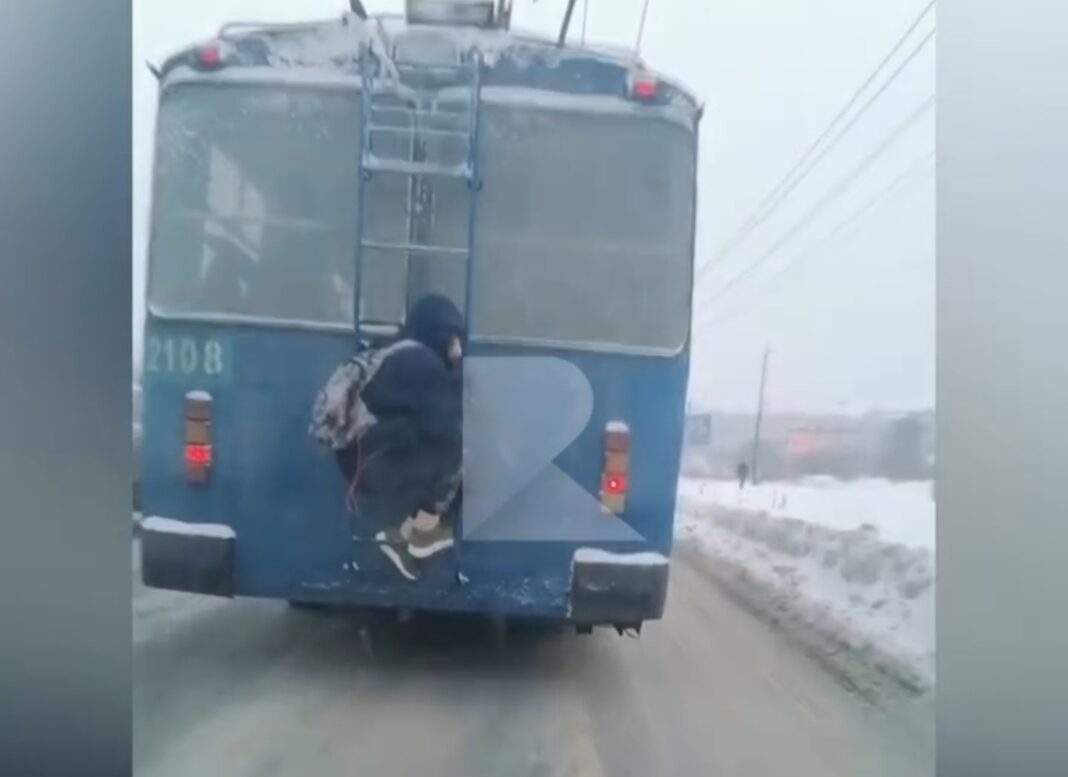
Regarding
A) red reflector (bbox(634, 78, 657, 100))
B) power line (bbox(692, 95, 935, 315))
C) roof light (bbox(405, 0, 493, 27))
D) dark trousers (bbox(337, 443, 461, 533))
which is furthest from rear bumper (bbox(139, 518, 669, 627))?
roof light (bbox(405, 0, 493, 27))

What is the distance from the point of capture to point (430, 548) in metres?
A: 2.04

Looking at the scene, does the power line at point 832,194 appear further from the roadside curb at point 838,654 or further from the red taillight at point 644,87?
the roadside curb at point 838,654

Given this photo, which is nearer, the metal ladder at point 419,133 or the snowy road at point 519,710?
the metal ladder at point 419,133

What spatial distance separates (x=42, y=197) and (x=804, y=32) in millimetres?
1438

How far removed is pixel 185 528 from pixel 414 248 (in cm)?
65

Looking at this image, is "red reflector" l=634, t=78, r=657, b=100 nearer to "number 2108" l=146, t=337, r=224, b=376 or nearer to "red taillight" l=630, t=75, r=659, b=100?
"red taillight" l=630, t=75, r=659, b=100

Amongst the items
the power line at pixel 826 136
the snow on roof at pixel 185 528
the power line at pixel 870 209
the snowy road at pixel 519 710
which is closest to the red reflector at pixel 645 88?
the power line at pixel 826 136

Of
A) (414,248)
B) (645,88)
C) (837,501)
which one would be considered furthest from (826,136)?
(414,248)

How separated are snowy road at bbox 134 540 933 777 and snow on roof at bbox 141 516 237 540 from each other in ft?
0.38

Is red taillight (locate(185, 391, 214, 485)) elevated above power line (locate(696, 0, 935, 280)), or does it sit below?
below

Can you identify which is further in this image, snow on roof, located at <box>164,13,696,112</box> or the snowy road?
the snowy road

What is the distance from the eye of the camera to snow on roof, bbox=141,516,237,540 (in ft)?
6.73

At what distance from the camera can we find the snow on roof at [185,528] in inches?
80.7

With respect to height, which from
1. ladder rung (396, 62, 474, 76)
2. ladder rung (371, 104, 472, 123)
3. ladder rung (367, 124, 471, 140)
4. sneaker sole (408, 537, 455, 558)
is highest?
ladder rung (396, 62, 474, 76)
